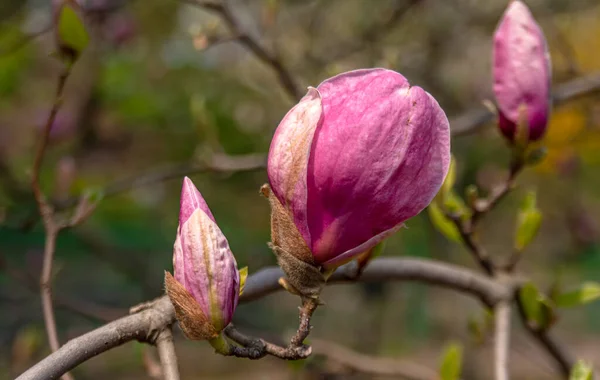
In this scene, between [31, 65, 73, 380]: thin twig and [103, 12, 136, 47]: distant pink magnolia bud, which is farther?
[103, 12, 136, 47]: distant pink magnolia bud

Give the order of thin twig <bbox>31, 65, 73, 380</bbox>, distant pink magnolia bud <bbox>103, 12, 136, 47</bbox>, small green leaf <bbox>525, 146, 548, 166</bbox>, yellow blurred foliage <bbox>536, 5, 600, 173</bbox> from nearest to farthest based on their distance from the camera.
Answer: thin twig <bbox>31, 65, 73, 380</bbox>
small green leaf <bbox>525, 146, 548, 166</bbox>
yellow blurred foliage <bbox>536, 5, 600, 173</bbox>
distant pink magnolia bud <bbox>103, 12, 136, 47</bbox>

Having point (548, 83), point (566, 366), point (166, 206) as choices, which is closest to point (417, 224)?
point (166, 206)

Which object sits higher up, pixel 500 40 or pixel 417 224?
pixel 500 40

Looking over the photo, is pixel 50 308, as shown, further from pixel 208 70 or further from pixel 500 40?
pixel 208 70

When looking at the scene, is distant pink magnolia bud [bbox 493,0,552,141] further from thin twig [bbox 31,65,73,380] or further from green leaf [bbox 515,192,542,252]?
thin twig [bbox 31,65,73,380]

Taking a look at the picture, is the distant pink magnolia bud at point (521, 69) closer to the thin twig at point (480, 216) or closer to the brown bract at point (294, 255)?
the thin twig at point (480, 216)

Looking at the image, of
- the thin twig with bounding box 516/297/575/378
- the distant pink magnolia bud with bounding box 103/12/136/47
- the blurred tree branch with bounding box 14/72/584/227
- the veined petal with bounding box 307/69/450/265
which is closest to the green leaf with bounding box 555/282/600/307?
the thin twig with bounding box 516/297/575/378
